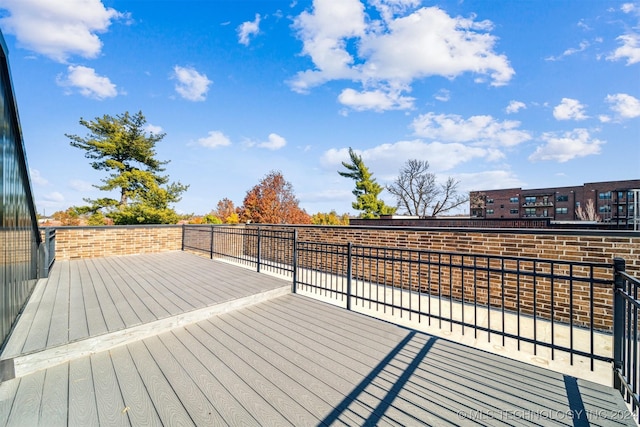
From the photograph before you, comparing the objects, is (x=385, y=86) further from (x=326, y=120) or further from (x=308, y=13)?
(x=308, y=13)

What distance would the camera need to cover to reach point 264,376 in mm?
2184

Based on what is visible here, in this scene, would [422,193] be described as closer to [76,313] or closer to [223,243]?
[223,243]

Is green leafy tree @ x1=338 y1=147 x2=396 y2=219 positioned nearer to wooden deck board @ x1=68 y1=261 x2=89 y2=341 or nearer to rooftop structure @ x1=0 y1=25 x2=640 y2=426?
rooftop structure @ x1=0 y1=25 x2=640 y2=426

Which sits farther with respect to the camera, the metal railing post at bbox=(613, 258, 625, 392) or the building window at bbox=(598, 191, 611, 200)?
the building window at bbox=(598, 191, 611, 200)

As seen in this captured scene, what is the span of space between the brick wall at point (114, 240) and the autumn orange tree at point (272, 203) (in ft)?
38.9

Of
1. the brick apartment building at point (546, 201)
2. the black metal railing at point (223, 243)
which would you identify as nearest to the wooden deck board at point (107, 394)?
the black metal railing at point (223, 243)

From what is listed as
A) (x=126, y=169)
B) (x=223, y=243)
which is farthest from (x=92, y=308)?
(x=126, y=169)

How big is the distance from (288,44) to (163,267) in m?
12.0

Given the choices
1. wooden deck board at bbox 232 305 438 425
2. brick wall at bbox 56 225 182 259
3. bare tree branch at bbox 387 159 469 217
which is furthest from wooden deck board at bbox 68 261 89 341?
bare tree branch at bbox 387 159 469 217

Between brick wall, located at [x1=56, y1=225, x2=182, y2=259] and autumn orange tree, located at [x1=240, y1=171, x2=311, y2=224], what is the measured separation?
11.9m

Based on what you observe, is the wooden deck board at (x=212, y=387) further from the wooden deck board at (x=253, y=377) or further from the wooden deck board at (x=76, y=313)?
the wooden deck board at (x=76, y=313)

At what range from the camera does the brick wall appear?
25.6 ft

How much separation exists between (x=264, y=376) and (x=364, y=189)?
2044 centimetres

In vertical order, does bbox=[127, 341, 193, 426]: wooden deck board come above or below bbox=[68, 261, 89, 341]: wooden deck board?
below
